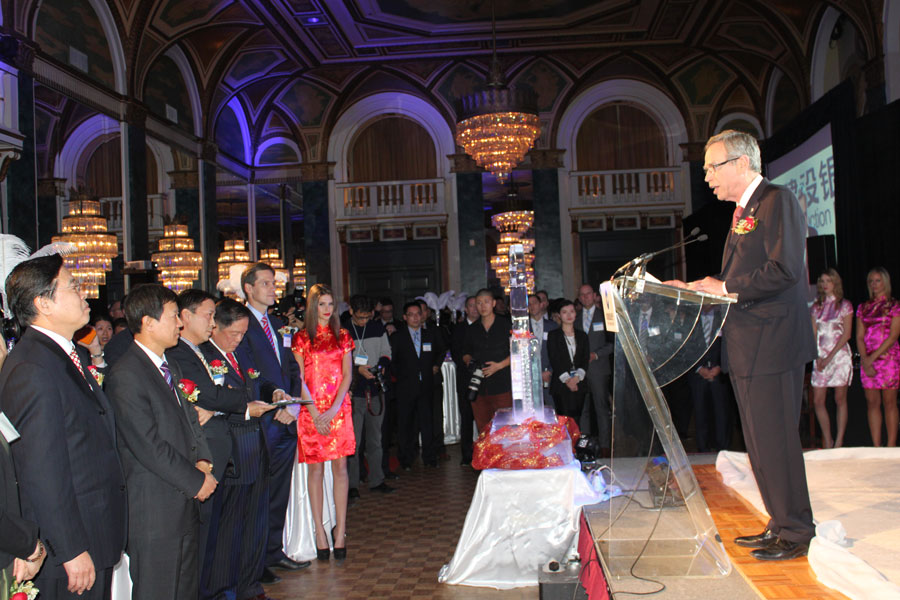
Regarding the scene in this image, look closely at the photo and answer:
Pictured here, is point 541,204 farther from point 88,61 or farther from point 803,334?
point 803,334

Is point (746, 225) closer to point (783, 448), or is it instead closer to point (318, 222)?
point (783, 448)

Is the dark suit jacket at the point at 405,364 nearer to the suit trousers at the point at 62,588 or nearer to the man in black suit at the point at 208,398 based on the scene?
the man in black suit at the point at 208,398

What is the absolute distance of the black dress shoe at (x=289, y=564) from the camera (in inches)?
179

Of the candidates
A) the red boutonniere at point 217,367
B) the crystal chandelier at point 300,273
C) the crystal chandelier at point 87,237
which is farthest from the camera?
the crystal chandelier at point 300,273

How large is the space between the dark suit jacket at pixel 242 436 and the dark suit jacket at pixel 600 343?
13.0 ft

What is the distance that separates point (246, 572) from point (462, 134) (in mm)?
7945

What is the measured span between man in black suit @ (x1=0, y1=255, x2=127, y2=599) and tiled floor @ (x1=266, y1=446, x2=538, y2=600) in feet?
5.99

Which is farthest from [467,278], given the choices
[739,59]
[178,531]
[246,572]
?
[178,531]

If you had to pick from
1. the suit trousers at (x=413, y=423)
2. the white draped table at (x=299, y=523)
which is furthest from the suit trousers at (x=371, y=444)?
the white draped table at (x=299, y=523)

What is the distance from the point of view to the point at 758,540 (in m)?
2.80

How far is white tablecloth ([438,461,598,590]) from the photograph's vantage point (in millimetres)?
3912

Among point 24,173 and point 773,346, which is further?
point 24,173

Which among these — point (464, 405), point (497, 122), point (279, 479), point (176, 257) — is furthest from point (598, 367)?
point (176, 257)

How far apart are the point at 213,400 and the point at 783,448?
2.38 metres
